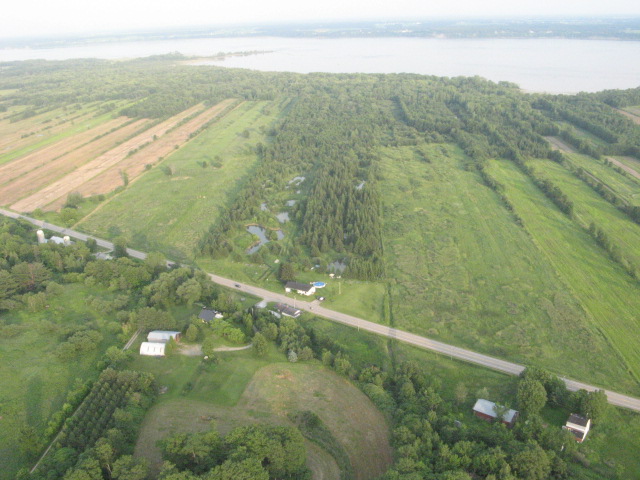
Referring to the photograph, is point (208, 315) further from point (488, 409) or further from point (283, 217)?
point (283, 217)

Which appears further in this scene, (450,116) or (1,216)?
(450,116)

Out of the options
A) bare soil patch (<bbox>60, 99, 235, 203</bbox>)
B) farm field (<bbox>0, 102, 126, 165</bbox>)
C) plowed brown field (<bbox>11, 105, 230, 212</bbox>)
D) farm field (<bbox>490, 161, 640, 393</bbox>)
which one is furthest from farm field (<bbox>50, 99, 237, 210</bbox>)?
farm field (<bbox>490, 161, 640, 393</bbox>)

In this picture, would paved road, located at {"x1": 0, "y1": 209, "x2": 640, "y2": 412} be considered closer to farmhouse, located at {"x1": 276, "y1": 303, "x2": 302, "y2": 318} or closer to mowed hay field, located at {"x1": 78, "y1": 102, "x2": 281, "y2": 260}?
farmhouse, located at {"x1": 276, "y1": 303, "x2": 302, "y2": 318}

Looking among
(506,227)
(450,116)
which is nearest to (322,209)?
(506,227)

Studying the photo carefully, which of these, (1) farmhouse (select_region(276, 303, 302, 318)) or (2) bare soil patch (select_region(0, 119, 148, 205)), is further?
(2) bare soil patch (select_region(0, 119, 148, 205))

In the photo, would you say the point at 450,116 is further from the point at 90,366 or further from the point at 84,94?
the point at 84,94

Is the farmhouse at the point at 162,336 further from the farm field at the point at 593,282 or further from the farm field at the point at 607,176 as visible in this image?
the farm field at the point at 607,176
